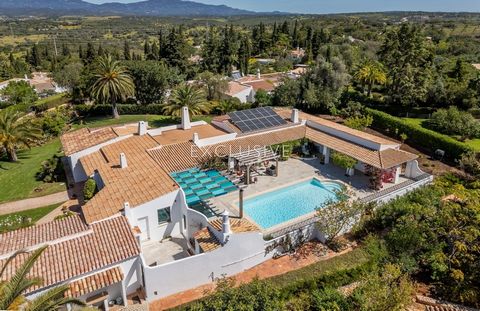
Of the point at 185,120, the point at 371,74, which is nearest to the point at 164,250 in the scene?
the point at 185,120

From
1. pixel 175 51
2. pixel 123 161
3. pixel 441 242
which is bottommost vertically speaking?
pixel 441 242

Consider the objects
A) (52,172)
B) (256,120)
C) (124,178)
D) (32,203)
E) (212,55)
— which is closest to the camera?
(124,178)

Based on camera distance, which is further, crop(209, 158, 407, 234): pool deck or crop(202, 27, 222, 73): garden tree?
crop(202, 27, 222, 73): garden tree

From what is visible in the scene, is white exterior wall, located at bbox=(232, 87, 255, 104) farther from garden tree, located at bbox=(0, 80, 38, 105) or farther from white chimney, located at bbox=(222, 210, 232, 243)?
white chimney, located at bbox=(222, 210, 232, 243)

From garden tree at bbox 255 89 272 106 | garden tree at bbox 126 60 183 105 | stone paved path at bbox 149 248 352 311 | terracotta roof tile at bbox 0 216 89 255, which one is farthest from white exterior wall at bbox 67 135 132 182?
→ garden tree at bbox 255 89 272 106

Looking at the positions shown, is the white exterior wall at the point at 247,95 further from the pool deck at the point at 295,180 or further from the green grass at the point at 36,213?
the green grass at the point at 36,213

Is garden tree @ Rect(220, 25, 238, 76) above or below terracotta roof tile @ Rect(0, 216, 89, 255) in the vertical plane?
above

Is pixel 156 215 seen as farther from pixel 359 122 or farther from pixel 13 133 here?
pixel 359 122
